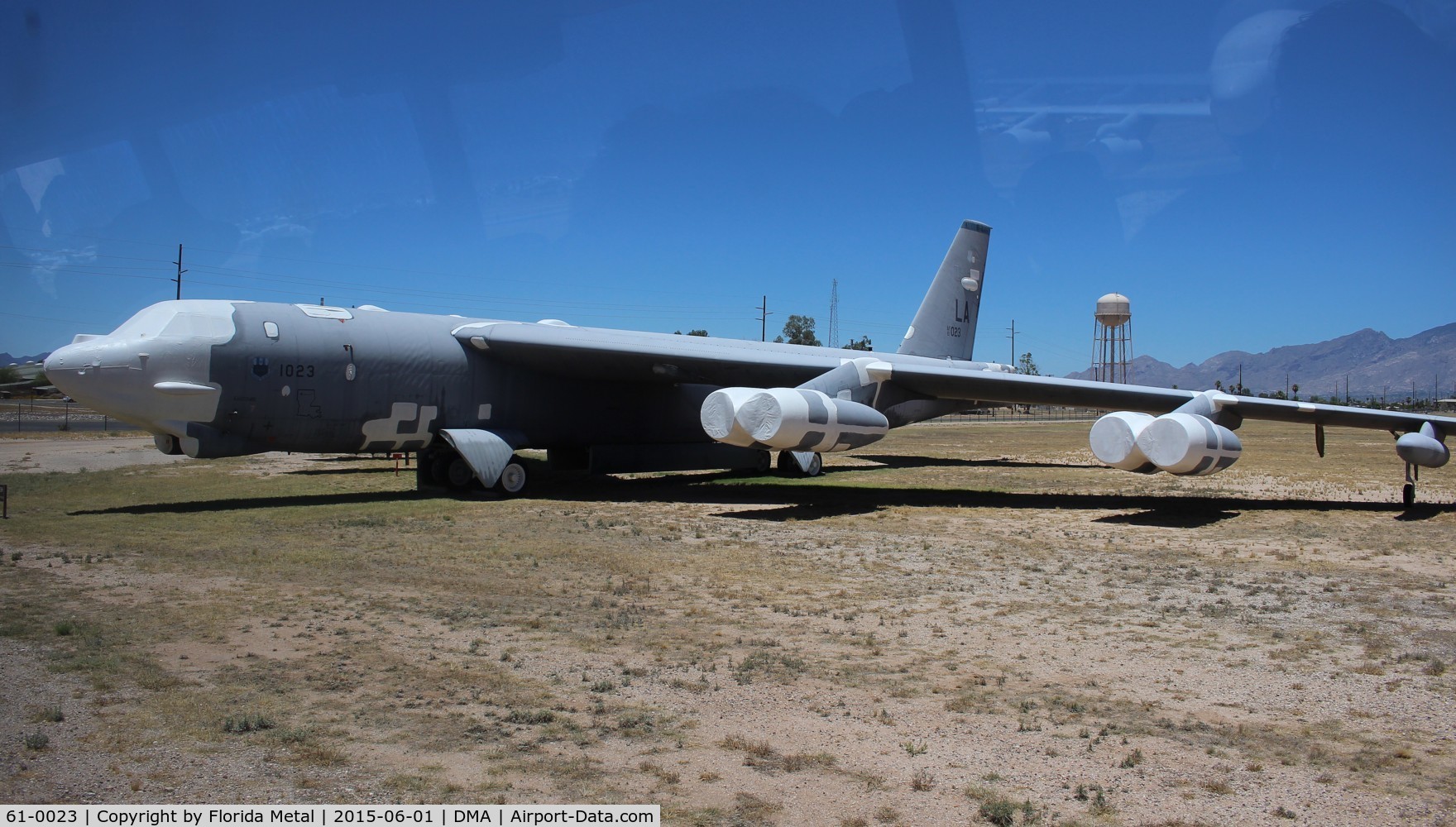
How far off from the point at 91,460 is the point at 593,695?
77.6 ft

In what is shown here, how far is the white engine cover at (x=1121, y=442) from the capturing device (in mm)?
13766

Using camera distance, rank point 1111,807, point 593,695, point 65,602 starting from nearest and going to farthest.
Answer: point 1111,807 < point 593,695 < point 65,602

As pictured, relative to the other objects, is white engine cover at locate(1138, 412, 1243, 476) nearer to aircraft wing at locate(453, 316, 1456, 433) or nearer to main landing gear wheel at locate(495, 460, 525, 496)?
aircraft wing at locate(453, 316, 1456, 433)

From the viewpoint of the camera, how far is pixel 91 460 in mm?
23578

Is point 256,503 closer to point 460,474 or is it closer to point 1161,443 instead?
point 460,474

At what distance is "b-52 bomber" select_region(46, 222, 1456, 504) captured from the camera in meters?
13.5

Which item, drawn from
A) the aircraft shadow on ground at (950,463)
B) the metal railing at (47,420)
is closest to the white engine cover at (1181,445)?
the aircraft shadow on ground at (950,463)

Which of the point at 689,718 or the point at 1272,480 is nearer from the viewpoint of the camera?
the point at 689,718

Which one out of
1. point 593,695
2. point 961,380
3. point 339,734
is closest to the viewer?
point 339,734

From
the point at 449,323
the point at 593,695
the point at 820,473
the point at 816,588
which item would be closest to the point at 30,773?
the point at 593,695

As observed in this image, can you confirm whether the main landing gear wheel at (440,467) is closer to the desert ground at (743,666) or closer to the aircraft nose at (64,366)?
the desert ground at (743,666)

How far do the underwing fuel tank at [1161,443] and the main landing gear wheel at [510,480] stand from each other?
9.40 meters

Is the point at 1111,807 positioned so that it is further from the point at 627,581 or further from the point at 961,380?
the point at 961,380
